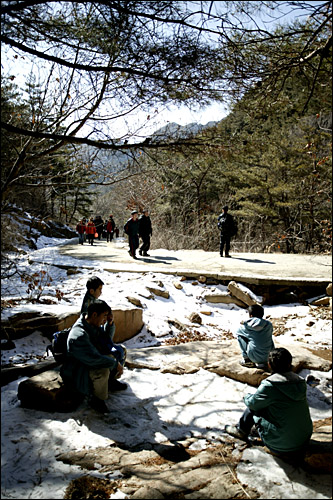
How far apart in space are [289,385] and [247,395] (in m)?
0.40

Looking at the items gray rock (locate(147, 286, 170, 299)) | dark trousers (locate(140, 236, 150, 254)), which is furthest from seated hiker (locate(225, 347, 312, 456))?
dark trousers (locate(140, 236, 150, 254))

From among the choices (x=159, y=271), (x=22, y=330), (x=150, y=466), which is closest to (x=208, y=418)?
(x=150, y=466)

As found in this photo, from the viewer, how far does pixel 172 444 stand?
2.93m

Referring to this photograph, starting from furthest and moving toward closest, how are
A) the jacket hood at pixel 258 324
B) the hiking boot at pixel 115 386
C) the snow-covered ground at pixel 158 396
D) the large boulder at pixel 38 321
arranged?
the large boulder at pixel 38 321
the jacket hood at pixel 258 324
the hiking boot at pixel 115 386
the snow-covered ground at pixel 158 396

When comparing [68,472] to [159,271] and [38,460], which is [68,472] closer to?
[38,460]

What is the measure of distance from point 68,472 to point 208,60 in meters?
3.39

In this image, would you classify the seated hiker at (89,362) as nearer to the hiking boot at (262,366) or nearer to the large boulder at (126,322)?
the hiking boot at (262,366)

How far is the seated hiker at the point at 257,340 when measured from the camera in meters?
4.38

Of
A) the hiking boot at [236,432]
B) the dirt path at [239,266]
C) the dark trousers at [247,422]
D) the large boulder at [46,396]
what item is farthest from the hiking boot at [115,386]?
the dirt path at [239,266]

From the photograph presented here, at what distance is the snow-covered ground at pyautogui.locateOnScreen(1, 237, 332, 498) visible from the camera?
7.08ft

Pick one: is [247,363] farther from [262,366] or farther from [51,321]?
[51,321]

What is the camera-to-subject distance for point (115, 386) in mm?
3838

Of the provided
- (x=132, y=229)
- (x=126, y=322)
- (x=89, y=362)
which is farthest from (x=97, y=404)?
(x=132, y=229)

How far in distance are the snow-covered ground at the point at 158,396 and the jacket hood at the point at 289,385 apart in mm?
469
